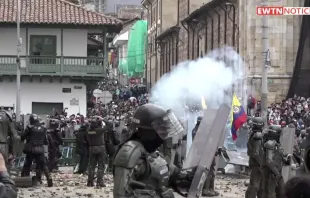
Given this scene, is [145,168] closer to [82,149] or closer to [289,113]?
[82,149]

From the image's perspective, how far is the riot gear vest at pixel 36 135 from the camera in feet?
57.7

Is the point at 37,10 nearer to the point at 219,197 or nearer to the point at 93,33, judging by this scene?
the point at 93,33

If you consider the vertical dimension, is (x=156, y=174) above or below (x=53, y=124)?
above

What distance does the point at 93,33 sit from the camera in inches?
1681

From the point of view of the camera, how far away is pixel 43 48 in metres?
41.8

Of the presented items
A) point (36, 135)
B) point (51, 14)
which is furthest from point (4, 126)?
point (51, 14)

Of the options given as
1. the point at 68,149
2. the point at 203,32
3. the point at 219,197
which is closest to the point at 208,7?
the point at 203,32

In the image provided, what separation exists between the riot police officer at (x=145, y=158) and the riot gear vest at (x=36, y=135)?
465 inches

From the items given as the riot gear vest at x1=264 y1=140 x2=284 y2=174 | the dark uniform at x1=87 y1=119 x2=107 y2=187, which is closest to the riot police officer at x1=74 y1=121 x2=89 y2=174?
Result: the dark uniform at x1=87 y1=119 x2=107 y2=187

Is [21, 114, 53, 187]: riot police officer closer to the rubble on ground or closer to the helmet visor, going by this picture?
the rubble on ground

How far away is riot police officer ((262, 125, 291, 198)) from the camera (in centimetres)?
1281

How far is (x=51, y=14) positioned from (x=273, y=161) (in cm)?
3097

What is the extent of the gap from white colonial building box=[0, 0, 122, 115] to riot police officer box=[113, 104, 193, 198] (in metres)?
35.1

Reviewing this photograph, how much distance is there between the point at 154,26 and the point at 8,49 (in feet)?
121
